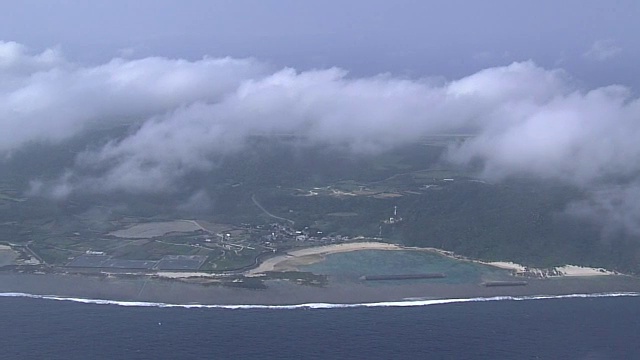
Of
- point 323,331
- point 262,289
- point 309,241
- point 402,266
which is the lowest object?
point 323,331

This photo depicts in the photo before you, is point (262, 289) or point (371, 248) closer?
point (262, 289)

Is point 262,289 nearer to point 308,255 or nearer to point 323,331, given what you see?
point 323,331

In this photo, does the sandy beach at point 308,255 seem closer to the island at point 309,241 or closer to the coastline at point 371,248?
the coastline at point 371,248

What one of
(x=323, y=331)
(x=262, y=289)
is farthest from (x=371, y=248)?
(x=323, y=331)

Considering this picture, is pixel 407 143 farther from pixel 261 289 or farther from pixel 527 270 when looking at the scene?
pixel 261 289

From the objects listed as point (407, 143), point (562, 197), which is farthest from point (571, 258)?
point (407, 143)

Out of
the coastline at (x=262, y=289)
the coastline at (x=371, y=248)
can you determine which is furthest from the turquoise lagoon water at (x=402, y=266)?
the coastline at (x=262, y=289)
